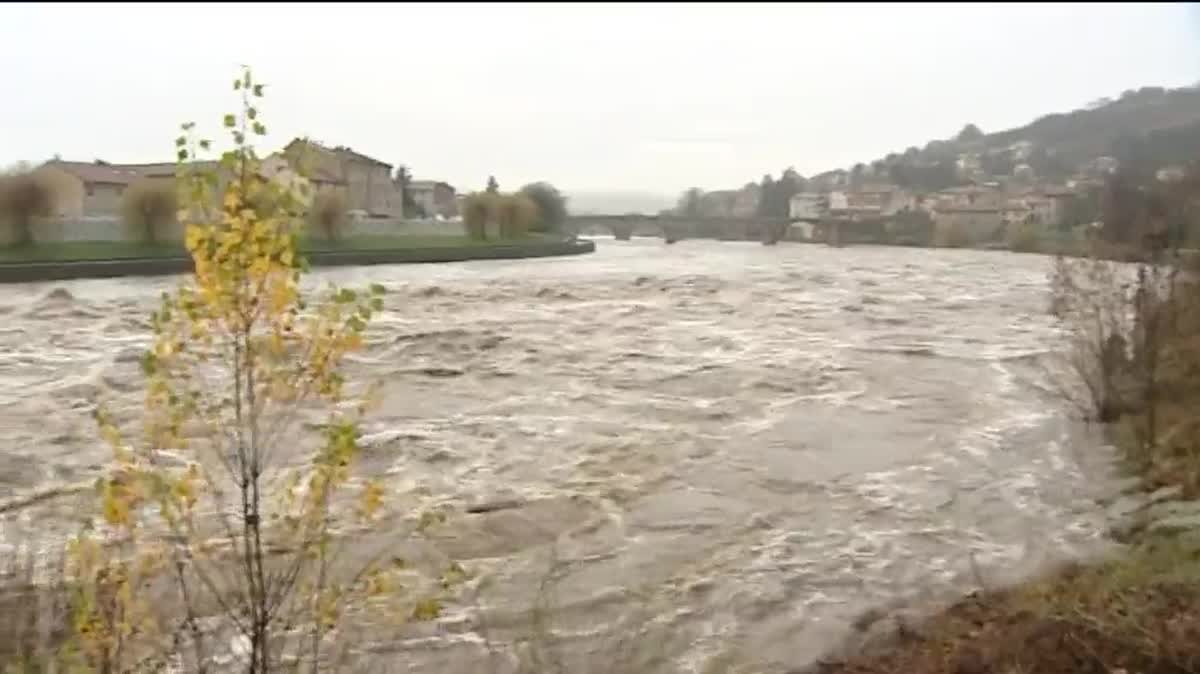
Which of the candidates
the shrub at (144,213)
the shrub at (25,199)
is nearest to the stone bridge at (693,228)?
the shrub at (144,213)

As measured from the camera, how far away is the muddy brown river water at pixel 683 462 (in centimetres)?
600

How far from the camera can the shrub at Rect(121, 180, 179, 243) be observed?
27.9m

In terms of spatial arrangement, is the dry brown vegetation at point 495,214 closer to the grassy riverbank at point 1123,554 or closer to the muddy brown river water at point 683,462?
the muddy brown river water at point 683,462

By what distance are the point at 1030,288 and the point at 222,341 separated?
30.7 m

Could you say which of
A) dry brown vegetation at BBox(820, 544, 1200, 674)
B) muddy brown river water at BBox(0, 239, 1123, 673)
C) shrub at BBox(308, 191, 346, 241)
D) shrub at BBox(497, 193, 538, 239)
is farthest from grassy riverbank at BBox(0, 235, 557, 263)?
dry brown vegetation at BBox(820, 544, 1200, 674)

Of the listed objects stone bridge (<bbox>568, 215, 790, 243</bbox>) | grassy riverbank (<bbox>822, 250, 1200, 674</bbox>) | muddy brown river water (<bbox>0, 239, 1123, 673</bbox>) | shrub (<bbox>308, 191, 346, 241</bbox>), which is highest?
shrub (<bbox>308, 191, 346, 241</bbox>)

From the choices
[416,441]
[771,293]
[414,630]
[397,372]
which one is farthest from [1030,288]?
[414,630]

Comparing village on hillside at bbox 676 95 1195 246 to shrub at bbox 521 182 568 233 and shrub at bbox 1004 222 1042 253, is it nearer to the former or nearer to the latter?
shrub at bbox 1004 222 1042 253

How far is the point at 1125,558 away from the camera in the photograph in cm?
596

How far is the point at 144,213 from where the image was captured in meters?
28.7

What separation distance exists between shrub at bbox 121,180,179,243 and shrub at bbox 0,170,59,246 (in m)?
2.12

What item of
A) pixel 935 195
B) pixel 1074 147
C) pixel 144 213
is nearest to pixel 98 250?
pixel 144 213

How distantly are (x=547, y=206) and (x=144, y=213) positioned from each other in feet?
83.1

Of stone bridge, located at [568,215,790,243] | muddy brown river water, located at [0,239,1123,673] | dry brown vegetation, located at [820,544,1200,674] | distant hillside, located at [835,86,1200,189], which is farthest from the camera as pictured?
stone bridge, located at [568,215,790,243]
